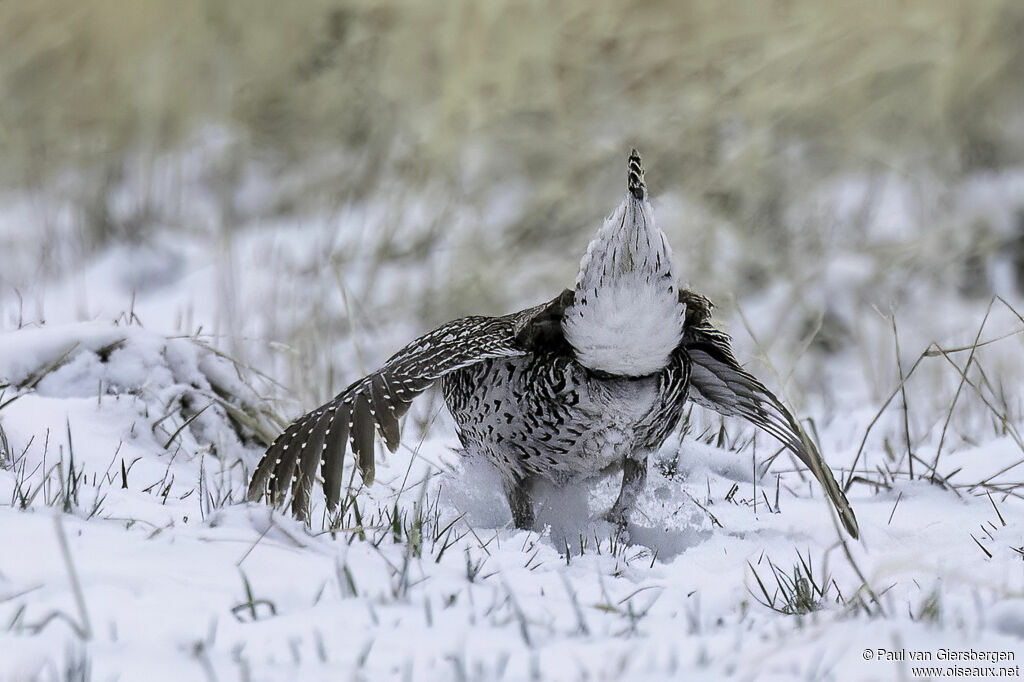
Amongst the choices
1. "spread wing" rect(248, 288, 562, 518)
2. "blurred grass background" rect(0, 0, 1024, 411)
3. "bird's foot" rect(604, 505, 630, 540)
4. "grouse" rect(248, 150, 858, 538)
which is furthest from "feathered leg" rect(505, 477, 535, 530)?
"blurred grass background" rect(0, 0, 1024, 411)

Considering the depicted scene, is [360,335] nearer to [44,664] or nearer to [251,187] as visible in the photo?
[251,187]

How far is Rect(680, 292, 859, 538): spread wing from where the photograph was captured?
316 cm

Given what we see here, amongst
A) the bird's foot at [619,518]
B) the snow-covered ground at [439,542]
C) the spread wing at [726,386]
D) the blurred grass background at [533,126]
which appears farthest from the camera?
the blurred grass background at [533,126]

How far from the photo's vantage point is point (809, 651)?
172 cm

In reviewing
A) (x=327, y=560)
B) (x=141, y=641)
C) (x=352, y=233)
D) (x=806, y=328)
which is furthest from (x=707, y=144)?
(x=141, y=641)

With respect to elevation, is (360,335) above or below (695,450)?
above

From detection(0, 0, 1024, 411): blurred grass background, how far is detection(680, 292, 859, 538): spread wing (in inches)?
123

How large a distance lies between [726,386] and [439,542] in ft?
4.19

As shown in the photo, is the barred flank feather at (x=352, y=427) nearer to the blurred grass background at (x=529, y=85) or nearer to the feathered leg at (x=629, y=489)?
the feathered leg at (x=629, y=489)

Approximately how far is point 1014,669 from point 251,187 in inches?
304

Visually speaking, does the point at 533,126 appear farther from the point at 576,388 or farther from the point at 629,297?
the point at 629,297

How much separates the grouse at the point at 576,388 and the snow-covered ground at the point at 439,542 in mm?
158

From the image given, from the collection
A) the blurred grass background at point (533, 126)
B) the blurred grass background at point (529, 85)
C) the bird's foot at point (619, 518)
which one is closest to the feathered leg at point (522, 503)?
the bird's foot at point (619, 518)

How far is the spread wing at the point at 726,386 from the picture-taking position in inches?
124
